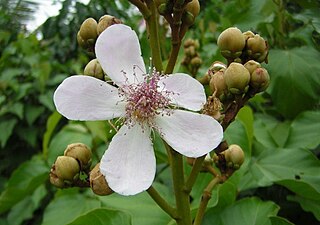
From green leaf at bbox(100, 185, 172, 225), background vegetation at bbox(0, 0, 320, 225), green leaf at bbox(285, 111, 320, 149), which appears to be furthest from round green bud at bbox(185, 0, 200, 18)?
green leaf at bbox(285, 111, 320, 149)

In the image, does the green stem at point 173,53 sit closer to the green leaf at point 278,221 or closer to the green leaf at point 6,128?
the green leaf at point 278,221

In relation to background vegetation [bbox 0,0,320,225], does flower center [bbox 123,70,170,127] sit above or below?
above

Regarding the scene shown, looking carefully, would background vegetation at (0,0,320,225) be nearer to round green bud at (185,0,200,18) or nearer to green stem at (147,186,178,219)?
green stem at (147,186,178,219)

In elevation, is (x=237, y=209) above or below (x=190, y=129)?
below

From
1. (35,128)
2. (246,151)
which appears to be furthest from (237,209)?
(35,128)

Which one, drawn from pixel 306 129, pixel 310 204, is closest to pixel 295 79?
pixel 306 129

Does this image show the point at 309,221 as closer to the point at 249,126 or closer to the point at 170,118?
the point at 249,126
